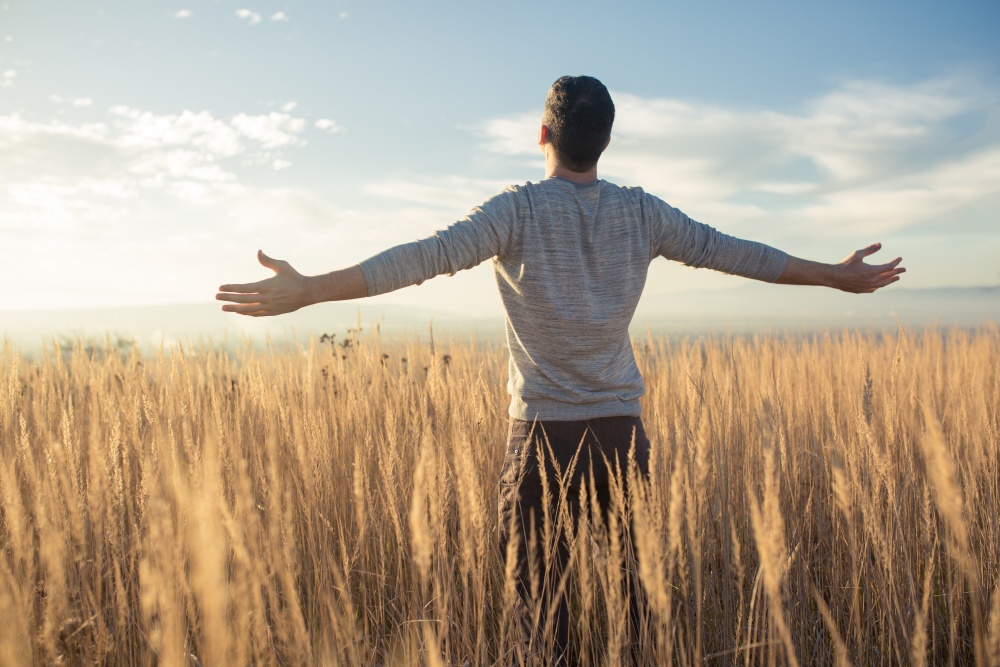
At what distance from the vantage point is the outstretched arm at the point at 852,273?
87.8 inches

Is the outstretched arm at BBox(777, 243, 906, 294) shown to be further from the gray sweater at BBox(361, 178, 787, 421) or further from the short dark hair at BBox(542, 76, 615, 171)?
the short dark hair at BBox(542, 76, 615, 171)

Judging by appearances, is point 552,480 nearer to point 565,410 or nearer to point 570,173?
point 565,410

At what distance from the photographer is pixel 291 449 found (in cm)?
255

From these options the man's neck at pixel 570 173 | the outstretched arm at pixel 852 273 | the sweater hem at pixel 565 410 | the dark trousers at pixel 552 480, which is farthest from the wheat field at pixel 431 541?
the man's neck at pixel 570 173

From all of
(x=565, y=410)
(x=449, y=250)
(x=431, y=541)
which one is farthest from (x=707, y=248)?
(x=431, y=541)

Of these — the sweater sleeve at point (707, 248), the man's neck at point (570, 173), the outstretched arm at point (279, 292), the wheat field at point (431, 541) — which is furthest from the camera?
the sweater sleeve at point (707, 248)

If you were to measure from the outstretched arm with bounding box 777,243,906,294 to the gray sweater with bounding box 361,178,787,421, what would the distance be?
0.57 meters

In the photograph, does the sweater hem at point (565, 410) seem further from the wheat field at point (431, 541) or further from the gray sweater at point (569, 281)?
the wheat field at point (431, 541)

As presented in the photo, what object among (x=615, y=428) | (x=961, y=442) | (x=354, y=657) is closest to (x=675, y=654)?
(x=615, y=428)

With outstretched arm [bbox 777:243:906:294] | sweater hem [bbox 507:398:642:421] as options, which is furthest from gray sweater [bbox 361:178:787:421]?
outstretched arm [bbox 777:243:906:294]

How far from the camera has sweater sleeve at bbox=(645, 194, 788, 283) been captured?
79.9 inches

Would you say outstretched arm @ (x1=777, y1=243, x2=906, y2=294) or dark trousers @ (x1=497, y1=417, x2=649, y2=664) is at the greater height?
outstretched arm @ (x1=777, y1=243, x2=906, y2=294)

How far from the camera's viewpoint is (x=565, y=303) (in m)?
1.88

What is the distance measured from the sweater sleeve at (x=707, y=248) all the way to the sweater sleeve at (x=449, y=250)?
1.59 ft
